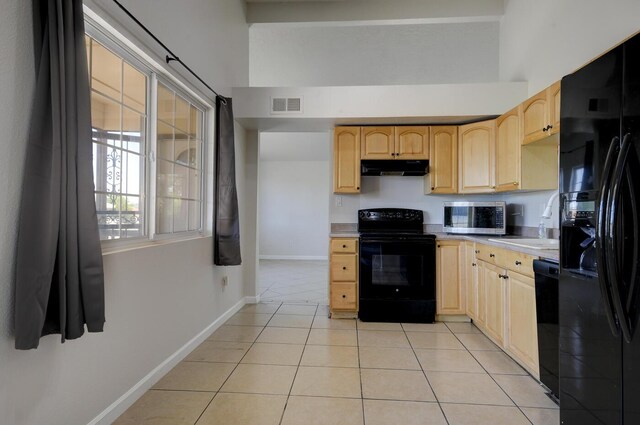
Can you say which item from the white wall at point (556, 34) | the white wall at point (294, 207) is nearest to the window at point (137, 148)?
the white wall at point (556, 34)

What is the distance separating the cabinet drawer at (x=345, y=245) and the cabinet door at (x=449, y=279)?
2.81 feet

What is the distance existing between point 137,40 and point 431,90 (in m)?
2.63

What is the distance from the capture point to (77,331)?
1.36m

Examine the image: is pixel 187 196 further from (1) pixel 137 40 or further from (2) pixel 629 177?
(2) pixel 629 177

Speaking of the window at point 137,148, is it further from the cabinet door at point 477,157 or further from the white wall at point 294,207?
the white wall at point 294,207

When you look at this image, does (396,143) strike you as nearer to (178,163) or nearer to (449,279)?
(449,279)

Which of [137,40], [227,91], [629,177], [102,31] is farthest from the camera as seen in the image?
[227,91]

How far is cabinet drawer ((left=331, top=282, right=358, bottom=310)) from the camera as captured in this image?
3.49 meters

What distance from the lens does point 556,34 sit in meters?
2.76

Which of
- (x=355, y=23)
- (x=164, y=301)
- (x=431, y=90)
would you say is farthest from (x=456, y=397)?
(x=355, y=23)

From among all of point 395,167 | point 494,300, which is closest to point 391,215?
point 395,167

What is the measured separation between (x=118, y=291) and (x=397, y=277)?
98.3 inches

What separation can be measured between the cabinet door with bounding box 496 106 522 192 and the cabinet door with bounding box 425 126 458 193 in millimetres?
461

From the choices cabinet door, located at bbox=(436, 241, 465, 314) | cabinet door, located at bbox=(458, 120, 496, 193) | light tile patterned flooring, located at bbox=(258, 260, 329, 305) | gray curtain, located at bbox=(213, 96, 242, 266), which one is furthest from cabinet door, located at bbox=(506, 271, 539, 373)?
gray curtain, located at bbox=(213, 96, 242, 266)
